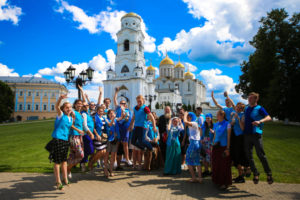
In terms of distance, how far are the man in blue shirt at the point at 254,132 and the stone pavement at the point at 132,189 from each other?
0.50 m

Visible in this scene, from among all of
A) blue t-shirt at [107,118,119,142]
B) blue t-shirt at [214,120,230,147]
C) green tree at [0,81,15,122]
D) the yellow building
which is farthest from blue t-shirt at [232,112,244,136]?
the yellow building

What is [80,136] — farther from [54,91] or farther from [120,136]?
[54,91]

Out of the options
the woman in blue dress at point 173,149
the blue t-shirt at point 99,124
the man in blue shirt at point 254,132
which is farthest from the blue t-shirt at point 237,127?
the blue t-shirt at point 99,124

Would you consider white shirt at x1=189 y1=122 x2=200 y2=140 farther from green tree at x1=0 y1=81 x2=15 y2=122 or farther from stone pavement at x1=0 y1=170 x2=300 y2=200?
green tree at x1=0 y1=81 x2=15 y2=122

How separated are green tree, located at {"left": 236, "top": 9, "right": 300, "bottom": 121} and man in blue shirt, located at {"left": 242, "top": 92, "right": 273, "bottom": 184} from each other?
23.5 metres

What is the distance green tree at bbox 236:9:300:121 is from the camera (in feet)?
83.7

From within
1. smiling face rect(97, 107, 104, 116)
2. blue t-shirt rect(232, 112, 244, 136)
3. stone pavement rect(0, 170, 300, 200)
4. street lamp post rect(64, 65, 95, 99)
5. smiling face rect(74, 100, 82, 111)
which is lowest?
stone pavement rect(0, 170, 300, 200)

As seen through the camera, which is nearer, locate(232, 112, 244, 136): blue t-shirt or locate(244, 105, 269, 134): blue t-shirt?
locate(244, 105, 269, 134): blue t-shirt

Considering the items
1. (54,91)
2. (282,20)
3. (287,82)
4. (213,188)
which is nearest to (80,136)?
(213,188)

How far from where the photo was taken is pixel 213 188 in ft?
16.4

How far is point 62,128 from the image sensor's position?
4730 millimetres

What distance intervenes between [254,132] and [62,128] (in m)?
4.68

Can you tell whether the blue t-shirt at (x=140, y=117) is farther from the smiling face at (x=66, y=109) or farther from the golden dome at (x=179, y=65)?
the golden dome at (x=179, y=65)

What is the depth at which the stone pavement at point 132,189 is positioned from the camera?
441cm
